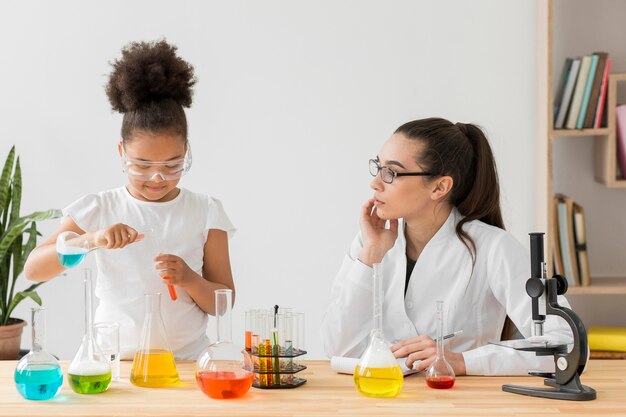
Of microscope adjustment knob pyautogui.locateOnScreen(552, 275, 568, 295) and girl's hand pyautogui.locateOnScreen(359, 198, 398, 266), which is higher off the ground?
girl's hand pyautogui.locateOnScreen(359, 198, 398, 266)

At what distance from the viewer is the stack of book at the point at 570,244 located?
4.02 meters

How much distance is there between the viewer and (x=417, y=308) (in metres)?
2.66

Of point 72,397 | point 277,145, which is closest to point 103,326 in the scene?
point 72,397

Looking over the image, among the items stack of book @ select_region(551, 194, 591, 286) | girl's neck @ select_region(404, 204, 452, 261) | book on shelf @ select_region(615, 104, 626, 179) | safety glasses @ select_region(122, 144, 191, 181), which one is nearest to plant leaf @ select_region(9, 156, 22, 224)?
safety glasses @ select_region(122, 144, 191, 181)

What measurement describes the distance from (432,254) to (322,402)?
2.47 ft

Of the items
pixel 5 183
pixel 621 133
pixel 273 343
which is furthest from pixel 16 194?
pixel 621 133

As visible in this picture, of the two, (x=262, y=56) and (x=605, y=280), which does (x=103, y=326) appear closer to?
(x=262, y=56)

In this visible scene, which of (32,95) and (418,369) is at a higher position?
(32,95)

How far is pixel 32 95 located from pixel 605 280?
2.85 metres

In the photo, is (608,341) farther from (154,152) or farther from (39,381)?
(39,381)

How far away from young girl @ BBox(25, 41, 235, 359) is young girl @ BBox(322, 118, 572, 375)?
0.42 metres

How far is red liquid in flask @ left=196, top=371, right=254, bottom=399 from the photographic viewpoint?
80.5 inches

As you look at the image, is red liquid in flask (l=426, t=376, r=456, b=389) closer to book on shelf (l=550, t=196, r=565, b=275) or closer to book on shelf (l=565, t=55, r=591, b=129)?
book on shelf (l=550, t=196, r=565, b=275)

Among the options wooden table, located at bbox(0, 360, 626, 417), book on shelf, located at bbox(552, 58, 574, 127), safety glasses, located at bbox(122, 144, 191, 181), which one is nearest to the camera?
wooden table, located at bbox(0, 360, 626, 417)
